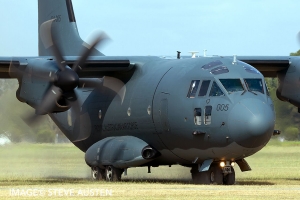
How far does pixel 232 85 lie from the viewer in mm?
22172

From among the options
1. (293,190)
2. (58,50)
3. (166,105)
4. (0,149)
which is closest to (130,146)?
(166,105)

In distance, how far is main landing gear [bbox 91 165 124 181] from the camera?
25.1 meters

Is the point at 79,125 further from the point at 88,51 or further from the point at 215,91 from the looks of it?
the point at 215,91

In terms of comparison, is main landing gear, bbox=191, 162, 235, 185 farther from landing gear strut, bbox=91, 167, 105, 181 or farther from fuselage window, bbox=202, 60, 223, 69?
landing gear strut, bbox=91, 167, 105, 181

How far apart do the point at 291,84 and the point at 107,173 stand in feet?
22.6

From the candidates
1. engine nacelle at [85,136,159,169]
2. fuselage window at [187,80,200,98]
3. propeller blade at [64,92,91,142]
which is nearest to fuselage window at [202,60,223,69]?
fuselage window at [187,80,200,98]

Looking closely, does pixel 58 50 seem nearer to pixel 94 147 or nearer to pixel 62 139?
pixel 94 147

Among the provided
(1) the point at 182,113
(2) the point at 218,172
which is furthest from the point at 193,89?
(2) the point at 218,172

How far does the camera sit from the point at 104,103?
26.6 metres

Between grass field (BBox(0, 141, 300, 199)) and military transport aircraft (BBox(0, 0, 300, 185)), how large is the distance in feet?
3.06

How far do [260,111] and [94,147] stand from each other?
674 cm

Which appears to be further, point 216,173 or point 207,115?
point 216,173

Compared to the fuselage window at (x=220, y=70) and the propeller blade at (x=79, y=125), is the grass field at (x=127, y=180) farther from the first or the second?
the fuselage window at (x=220, y=70)

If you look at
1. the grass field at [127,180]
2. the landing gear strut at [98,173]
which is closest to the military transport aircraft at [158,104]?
the landing gear strut at [98,173]
